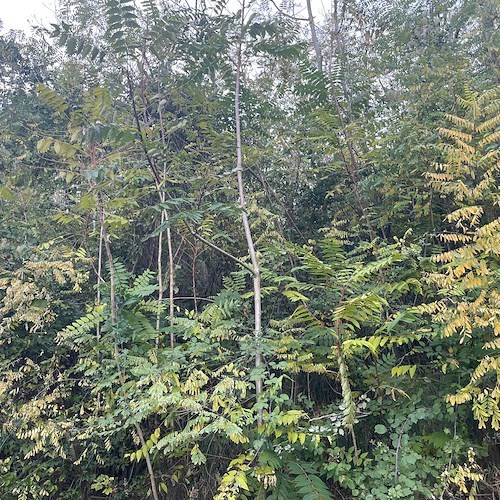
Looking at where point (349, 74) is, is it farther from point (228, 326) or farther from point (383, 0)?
point (228, 326)

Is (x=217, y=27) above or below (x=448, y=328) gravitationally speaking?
above

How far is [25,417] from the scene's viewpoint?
2.88 m

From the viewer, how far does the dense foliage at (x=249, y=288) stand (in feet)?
8.08

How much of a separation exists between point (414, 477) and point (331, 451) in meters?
0.49

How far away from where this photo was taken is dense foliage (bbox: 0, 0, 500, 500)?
2.46m

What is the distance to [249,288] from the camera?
3881 millimetres

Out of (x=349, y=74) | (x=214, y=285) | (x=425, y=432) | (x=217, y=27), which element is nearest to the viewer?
(x=425, y=432)

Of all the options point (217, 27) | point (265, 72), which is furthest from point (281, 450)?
point (265, 72)

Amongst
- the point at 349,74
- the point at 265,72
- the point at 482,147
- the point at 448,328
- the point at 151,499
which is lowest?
the point at 151,499

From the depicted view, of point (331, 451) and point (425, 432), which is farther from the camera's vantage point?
point (425, 432)

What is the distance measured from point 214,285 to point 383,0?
458 cm

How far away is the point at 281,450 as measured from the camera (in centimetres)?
242

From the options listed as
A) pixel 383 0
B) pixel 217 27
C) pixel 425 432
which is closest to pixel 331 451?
pixel 425 432

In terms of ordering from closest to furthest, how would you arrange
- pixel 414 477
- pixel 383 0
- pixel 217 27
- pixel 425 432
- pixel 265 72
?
pixel 414 477 < pixel 425 432 < pixel 217 27 < pixel 265 72 < pixel 383 0
